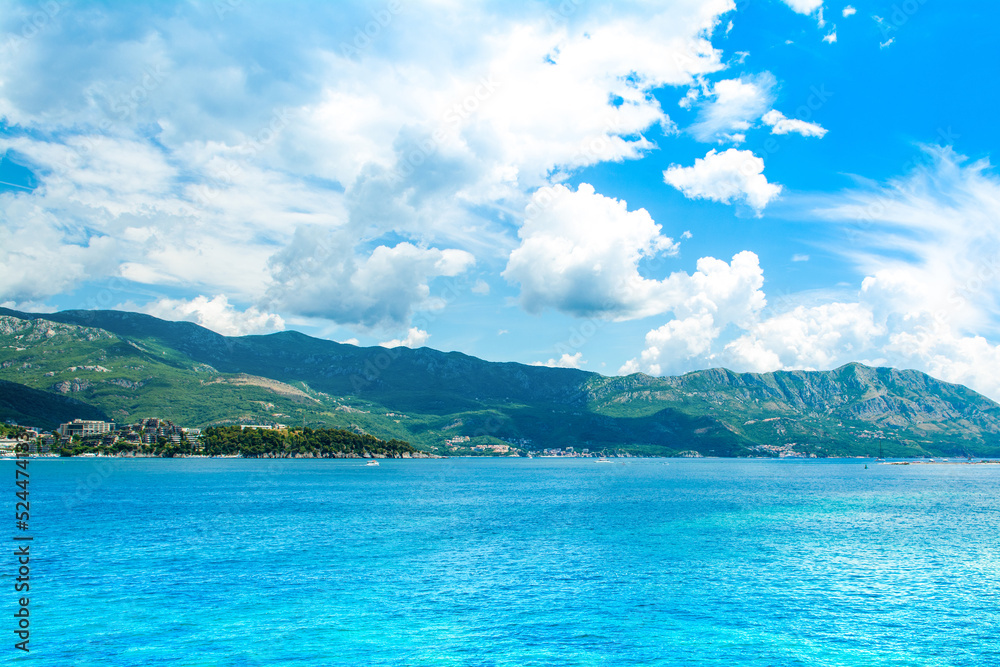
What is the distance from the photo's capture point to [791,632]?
130 ft

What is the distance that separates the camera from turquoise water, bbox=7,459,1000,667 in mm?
36094

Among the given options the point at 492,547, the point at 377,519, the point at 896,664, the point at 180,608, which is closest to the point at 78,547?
the point at 180,608

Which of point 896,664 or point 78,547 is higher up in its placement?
point 896,664

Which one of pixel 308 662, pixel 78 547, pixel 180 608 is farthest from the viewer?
pixel 78 547

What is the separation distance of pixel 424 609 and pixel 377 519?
52.8 metres

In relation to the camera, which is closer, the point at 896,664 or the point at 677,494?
the point at 896,664

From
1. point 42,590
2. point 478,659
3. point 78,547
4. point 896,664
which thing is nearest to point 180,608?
point 42,590

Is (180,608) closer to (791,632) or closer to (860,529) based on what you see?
(791,632)

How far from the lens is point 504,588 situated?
49531 mm

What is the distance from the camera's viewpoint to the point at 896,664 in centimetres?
3459

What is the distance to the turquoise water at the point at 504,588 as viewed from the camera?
3609 cm

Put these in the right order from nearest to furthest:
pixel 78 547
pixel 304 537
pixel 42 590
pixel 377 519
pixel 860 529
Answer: pixel 42 590 → pixel 78 547 → pixel 304 537 → pixel 860 529 → pixel 377 519

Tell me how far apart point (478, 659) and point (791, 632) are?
2154cm

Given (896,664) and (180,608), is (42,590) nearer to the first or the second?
(180,608)
